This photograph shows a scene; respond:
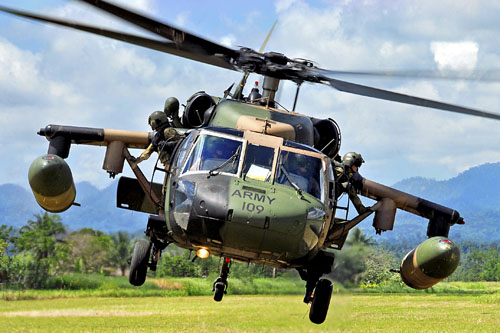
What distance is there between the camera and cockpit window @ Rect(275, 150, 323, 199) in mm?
10891

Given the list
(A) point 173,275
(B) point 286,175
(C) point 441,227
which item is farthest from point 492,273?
(B) point 286,175

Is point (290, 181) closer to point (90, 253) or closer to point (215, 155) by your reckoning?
point (215, 155)

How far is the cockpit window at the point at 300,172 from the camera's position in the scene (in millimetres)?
10891

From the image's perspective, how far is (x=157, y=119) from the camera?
13.0 metres

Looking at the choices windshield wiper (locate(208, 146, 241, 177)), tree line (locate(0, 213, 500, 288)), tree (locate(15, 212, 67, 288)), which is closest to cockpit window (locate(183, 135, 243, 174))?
windshield wiper (locate(208, 146, 241, 177))

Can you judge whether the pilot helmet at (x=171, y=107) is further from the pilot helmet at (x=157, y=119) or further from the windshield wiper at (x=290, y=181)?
the windshield wiper at (x=290, y=181)

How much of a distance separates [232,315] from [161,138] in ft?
21.9

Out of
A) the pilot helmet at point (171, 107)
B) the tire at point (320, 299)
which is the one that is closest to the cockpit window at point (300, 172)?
the tire at point (320, 299)

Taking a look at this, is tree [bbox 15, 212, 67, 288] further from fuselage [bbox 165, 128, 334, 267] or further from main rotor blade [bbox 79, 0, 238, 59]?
fuselage [bbox 165, 128, 334, 267]

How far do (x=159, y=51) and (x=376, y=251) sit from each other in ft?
24.4

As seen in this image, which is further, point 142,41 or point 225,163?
point 142,41

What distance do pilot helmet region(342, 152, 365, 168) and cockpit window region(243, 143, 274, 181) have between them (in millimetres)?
2245

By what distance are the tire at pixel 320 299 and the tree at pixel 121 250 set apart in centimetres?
1076

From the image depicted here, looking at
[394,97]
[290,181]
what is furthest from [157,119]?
[394,97]
